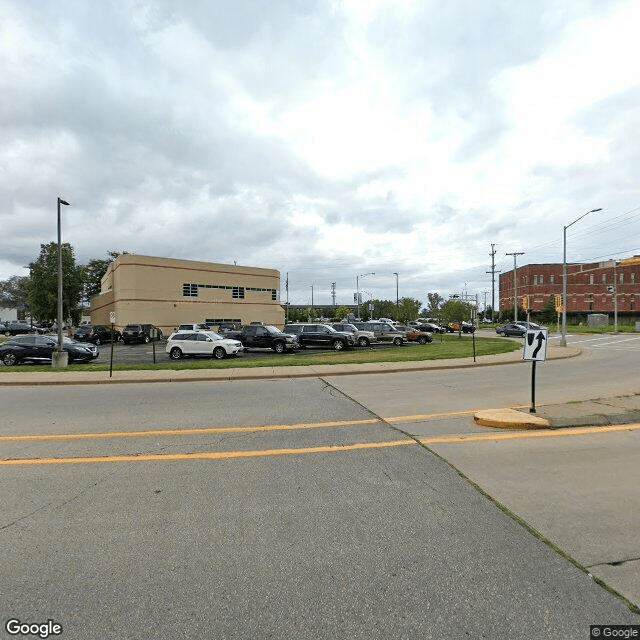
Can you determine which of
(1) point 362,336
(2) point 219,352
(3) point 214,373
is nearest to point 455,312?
(1) point 362,336

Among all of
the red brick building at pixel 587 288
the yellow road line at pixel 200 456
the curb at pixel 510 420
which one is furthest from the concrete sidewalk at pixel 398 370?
the red brick building at pixel 587 288

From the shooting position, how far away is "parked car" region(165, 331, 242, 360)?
69.8 ft

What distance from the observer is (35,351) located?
19.9 metres

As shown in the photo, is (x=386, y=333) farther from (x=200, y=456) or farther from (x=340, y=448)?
(x=200, y=456)

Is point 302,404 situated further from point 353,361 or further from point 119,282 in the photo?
point 119,282

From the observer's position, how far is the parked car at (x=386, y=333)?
2973cm

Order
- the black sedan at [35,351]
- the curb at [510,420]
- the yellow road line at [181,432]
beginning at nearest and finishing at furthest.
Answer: the yellow road line at [181,432] < the curb at [510,420] < the black sedan at [35,351]

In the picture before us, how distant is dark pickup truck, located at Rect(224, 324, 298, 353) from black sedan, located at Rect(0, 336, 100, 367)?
8.43 meters

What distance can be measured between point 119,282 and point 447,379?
41.1 m

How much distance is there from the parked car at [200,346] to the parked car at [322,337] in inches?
215

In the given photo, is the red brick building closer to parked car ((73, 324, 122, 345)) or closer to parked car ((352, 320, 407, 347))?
parked car ((352, 320, 407, 347))

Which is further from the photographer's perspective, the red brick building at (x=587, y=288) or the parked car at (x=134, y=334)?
the red brick building at (x=587, y=288)

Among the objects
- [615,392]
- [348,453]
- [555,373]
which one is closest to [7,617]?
[348,453]

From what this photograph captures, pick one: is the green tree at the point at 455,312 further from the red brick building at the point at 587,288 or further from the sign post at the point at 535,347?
the sign post at the point at 535,347
